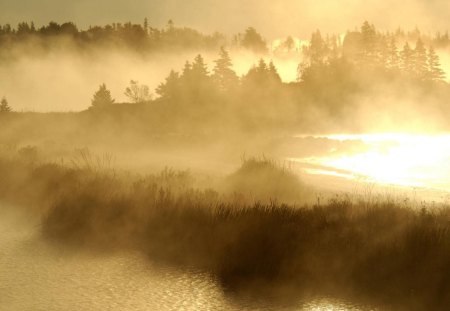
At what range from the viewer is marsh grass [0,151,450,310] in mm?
9453

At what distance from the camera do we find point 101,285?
9.78m

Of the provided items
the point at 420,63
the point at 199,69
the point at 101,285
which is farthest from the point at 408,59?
the point at 101,285

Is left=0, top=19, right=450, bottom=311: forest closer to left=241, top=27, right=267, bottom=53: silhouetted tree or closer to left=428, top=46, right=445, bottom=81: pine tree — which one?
left=428, top=46, right=445, bottom=81: pine tree

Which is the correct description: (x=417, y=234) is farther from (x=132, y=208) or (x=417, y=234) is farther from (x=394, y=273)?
(x=132, y=208)

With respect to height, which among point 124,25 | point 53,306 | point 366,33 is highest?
point 124,25

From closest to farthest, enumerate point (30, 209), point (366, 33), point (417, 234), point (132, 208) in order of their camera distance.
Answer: point (417, 234)
point (132, 208)
point (30, 209)
point (366, 33)

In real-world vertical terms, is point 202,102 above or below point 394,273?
above

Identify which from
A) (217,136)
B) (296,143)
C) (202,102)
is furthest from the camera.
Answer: (202,102)

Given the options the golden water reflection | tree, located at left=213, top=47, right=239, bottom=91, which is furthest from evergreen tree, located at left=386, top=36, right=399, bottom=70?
the golden water reflection

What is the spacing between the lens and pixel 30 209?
15930 millimetres

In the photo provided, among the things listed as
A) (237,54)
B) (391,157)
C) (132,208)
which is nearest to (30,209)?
(132,208)

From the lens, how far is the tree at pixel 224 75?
80.1 metres

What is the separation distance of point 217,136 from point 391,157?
2126 cm

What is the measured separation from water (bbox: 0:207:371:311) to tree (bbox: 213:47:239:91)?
227 feet
